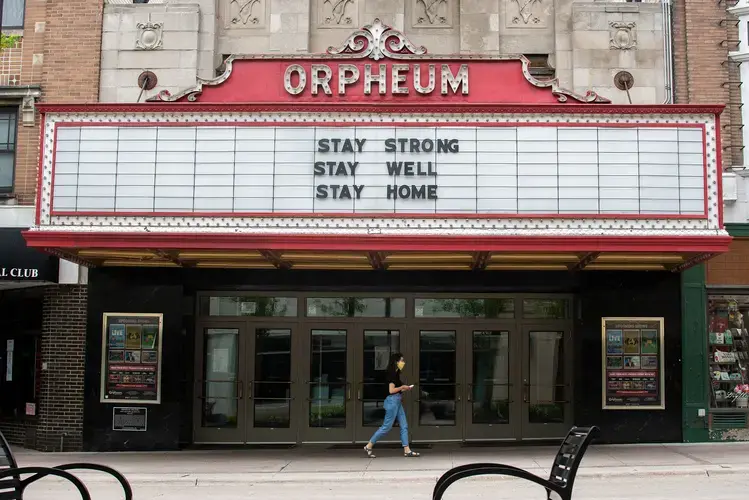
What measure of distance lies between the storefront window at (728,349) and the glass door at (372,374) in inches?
230

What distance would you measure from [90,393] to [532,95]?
960cm

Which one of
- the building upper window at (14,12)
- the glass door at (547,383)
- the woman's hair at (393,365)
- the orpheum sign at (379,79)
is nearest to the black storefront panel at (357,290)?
the glass door at (547,383)

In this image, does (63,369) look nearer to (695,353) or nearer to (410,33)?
(410,33)

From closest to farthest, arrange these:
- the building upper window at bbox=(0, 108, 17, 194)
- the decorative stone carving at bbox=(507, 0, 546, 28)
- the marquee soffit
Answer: the marquee soffit
the building upper window at bbox=(0, 108, 17, 194)
the decorative stone carving at bbox=(507, 0, 546, 28)

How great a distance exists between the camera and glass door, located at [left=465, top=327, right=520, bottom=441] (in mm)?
16641

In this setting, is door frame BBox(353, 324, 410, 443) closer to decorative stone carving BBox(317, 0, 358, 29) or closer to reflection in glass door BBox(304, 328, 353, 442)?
reflection in glass door BBox(304, 328, 353, 442)

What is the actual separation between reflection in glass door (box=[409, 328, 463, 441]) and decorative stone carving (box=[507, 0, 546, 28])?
6.16 metres

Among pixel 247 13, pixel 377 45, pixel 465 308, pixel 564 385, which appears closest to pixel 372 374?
pixel 465 308

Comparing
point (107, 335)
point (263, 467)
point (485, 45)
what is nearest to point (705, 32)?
point (485, 45)

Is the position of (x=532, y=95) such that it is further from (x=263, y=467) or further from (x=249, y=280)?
(x=263, y=467)

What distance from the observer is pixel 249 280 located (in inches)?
647

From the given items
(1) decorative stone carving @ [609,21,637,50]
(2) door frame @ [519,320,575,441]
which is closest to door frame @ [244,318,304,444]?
(2) door frame @ [519,320,575,441]

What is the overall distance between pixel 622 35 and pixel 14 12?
12.0 metres

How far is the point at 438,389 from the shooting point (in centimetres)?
1670
